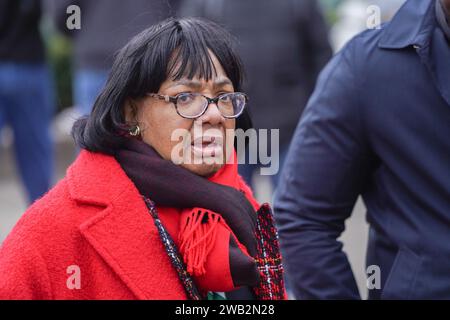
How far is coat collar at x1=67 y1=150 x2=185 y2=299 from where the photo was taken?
239 cm

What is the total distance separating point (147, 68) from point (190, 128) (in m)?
0.19

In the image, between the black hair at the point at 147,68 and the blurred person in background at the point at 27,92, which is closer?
the black hair at the point at 147,68

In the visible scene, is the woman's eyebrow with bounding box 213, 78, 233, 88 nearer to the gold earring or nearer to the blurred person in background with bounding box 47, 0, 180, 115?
the gold earring

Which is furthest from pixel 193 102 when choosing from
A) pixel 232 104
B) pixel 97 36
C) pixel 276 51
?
pixel 97 36

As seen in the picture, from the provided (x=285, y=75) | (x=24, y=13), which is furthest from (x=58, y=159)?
(x=285, y=75)

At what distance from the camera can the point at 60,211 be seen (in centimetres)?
241

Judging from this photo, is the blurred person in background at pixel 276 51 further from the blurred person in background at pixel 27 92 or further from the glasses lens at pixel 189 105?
the glasses lens at pixel 189 105

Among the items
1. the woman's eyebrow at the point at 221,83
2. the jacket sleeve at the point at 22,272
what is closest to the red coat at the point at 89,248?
the jacket sleeve at the point at 22,272

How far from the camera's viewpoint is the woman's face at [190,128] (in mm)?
2480

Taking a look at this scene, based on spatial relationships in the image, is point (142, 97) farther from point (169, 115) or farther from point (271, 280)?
point (271, 280)

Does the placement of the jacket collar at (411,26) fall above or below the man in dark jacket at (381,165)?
above

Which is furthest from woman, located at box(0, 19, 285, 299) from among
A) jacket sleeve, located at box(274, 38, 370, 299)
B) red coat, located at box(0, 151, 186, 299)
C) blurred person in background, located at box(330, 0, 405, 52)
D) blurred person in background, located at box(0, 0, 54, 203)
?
blurred person in background, located at box(330, 0, 405, 52)

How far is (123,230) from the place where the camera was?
7.99 feet

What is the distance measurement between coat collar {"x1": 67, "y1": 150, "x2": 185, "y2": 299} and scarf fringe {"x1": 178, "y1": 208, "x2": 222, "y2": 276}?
66 mm
